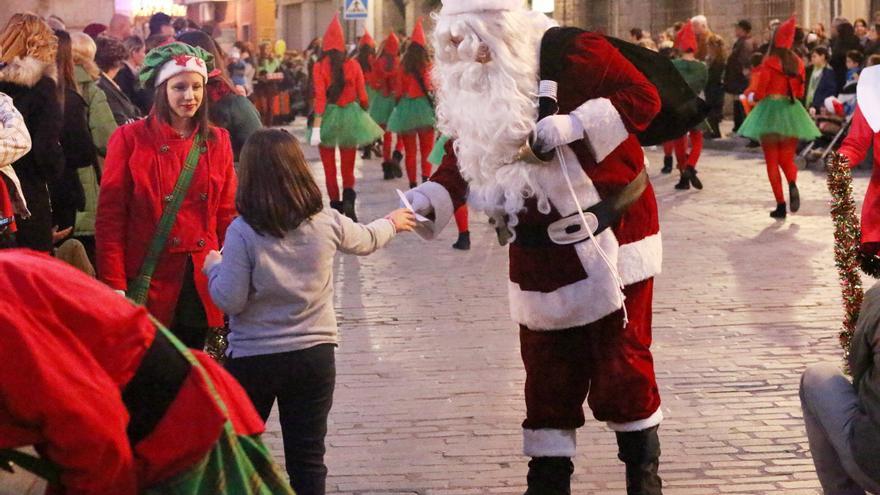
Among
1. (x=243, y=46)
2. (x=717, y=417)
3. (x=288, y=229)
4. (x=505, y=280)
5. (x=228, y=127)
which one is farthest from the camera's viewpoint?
(x=243, y=46)

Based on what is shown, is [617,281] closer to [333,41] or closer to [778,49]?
[778,49]

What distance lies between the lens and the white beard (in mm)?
5121

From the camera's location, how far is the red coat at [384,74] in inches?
777

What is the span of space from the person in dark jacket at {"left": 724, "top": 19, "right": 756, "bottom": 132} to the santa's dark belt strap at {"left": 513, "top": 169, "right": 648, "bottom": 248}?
19970 millimetres

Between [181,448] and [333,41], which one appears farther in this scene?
[333,41]

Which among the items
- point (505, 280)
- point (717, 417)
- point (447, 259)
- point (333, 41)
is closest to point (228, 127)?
point (717, 417)

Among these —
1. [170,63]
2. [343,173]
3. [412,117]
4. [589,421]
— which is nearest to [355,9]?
[412,117]

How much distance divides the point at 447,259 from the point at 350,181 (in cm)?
322

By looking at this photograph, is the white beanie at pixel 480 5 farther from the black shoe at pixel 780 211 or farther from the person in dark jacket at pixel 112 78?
the black shoe at pixel 780 211

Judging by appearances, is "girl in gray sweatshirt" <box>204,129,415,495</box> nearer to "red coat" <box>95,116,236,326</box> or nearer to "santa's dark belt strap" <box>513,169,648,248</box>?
"santa's dark belt strap" <box>513,169,648,248</box>

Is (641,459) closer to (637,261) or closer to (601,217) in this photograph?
(637,261)

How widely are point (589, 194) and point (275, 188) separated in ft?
3.51

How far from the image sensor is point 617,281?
16.9 ft

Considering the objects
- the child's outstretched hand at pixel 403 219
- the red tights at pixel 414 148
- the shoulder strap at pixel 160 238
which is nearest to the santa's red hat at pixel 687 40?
the red tights at pixel 414 148
